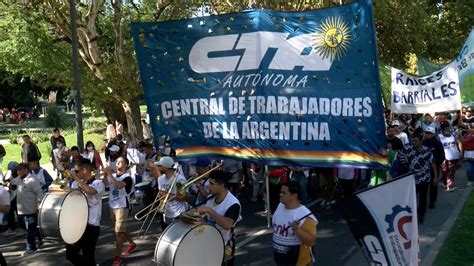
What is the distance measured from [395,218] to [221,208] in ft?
5.82

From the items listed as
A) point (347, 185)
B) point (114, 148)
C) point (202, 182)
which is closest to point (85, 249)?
point (202, 182)

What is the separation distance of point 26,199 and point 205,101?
354 cm

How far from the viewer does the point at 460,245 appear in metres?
7.85

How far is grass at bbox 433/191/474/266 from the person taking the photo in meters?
7.20

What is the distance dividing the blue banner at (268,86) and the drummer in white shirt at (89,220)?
3.46 ft

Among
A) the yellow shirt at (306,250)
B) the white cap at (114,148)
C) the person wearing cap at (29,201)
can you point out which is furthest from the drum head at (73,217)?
the white cap at (114,148)

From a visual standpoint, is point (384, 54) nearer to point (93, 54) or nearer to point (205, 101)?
point (93, 54)

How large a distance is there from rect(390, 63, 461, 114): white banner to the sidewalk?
1905mm

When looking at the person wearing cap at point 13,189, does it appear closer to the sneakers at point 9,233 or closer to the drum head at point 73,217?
the sneakers at point 9,233

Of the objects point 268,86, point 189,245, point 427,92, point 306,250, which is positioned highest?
point 268,86

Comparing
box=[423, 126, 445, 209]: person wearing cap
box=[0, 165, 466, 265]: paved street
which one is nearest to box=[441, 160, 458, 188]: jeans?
box=[0, 165, 466, 265]: paved street

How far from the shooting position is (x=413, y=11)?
71.7ft

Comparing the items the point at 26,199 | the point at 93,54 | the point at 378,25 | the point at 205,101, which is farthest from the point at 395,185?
the point at 378,25

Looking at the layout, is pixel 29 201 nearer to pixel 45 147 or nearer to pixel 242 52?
pixel 242 52
